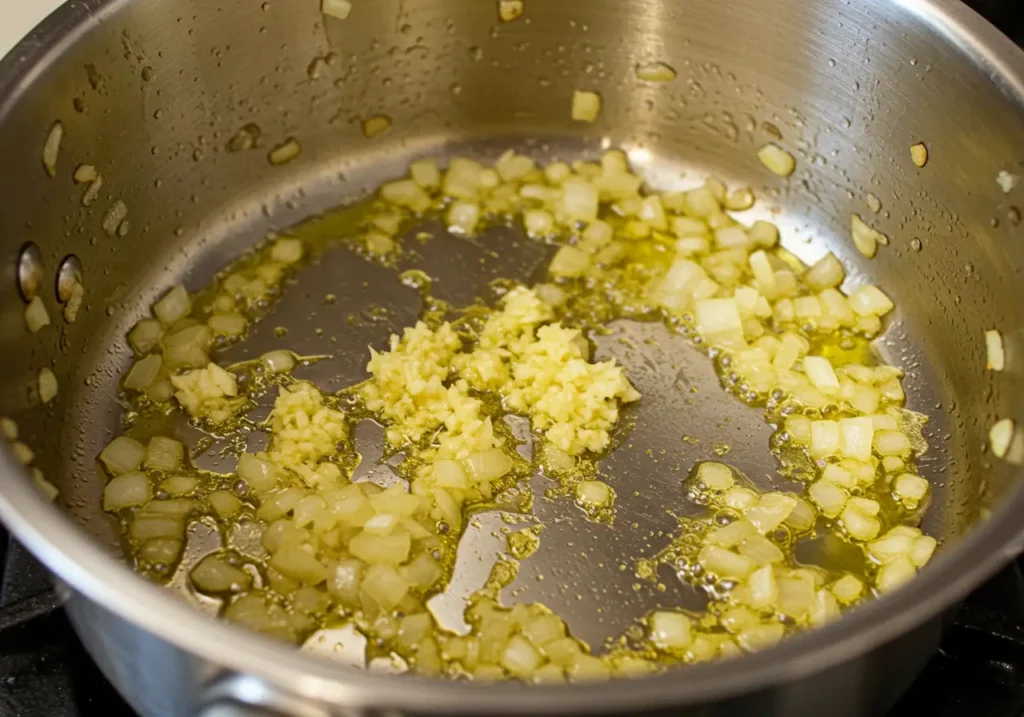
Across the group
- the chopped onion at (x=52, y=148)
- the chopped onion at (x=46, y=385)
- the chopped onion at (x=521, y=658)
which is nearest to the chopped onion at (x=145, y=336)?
the chopped onion at (x=46, y=385)

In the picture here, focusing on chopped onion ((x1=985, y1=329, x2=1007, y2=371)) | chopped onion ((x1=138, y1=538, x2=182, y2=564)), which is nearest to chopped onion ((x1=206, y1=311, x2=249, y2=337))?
chopped onion ((x1=138, y1=538, x2=182, y2=564))

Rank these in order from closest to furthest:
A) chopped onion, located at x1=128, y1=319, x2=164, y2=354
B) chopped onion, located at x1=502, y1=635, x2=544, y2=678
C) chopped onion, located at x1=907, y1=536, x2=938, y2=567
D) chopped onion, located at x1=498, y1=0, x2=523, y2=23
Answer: chopped onion, located at x1=502, y1=635, x2=544, y2=678 → chopped onion, located at x1=907, y1=536, x2=938, y2=567 → chopped onion, located at x1=128, y1=319, x2=164, y2=354 → chopped onion, located at x1=498, y1=0, x2=523, y2=23

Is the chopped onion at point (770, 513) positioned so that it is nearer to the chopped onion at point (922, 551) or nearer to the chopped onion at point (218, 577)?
the chopped onion at point (922, 551)

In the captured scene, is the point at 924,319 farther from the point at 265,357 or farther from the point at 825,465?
the point at 265,357

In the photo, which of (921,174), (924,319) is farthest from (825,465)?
(921,174)

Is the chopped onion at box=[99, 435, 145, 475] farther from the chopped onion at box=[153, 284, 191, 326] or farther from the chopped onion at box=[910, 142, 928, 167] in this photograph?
the chopped onion at box=[910, 142, 928, 167]

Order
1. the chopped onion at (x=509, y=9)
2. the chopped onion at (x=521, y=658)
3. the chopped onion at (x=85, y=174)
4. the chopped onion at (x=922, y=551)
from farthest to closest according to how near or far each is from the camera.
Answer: the chopped onion at (x=509, y=9) < the chopped onion at (x=85, y=174) < the chopped onion at (x=922, y=551) < the chopped onion at (x=521, y=658)
